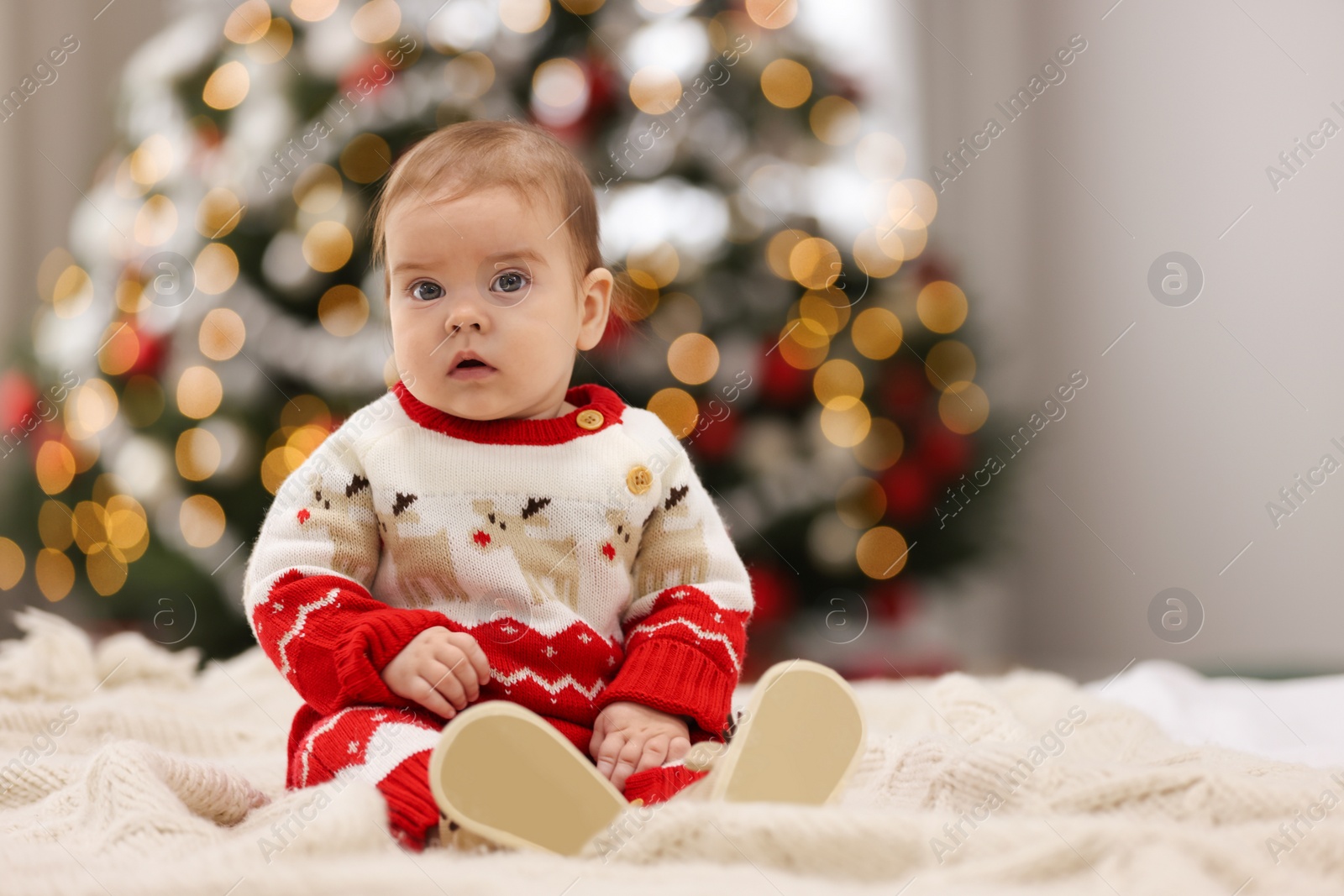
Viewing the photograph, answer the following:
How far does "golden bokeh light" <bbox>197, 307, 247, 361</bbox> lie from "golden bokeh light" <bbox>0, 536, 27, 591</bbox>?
2.42ft

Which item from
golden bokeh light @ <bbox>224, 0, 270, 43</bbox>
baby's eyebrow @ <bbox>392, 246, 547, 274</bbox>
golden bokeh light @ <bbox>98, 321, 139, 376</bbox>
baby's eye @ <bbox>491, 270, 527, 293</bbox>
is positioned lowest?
golden bokeh light @ <bbox>98, 321, 139, 376</bbox>

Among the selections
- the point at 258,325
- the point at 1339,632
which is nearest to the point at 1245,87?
the point at 1339,632

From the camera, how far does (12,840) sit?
0.68m

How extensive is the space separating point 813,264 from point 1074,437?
1.17 meters

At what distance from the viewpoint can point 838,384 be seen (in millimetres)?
2080

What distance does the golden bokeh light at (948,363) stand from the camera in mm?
2145

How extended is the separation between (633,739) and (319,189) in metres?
1.42

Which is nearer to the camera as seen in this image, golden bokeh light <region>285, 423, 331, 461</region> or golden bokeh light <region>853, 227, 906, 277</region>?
golden bokeh light <region>285, 423, 331, 461</region>

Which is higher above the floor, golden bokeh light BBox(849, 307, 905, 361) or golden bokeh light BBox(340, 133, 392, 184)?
golden bokeh light BBox(340, 133, 392, 184)

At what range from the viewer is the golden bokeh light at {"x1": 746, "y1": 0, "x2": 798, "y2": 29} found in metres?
2.12

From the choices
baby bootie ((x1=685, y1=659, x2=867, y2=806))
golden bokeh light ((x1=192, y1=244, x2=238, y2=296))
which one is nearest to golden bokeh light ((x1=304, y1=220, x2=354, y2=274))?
golden bokeh light ((x1=192, y1=244, x2=238, y2=296))

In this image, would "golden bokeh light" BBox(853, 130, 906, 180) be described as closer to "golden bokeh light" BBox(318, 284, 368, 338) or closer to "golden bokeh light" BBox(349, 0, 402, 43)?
"golden bokeh light" BBox(349, 0, 402, 43)

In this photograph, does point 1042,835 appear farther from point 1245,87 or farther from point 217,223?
point 1245,87

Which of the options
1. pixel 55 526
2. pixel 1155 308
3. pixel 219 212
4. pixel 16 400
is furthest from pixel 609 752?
pixel 1155 308
